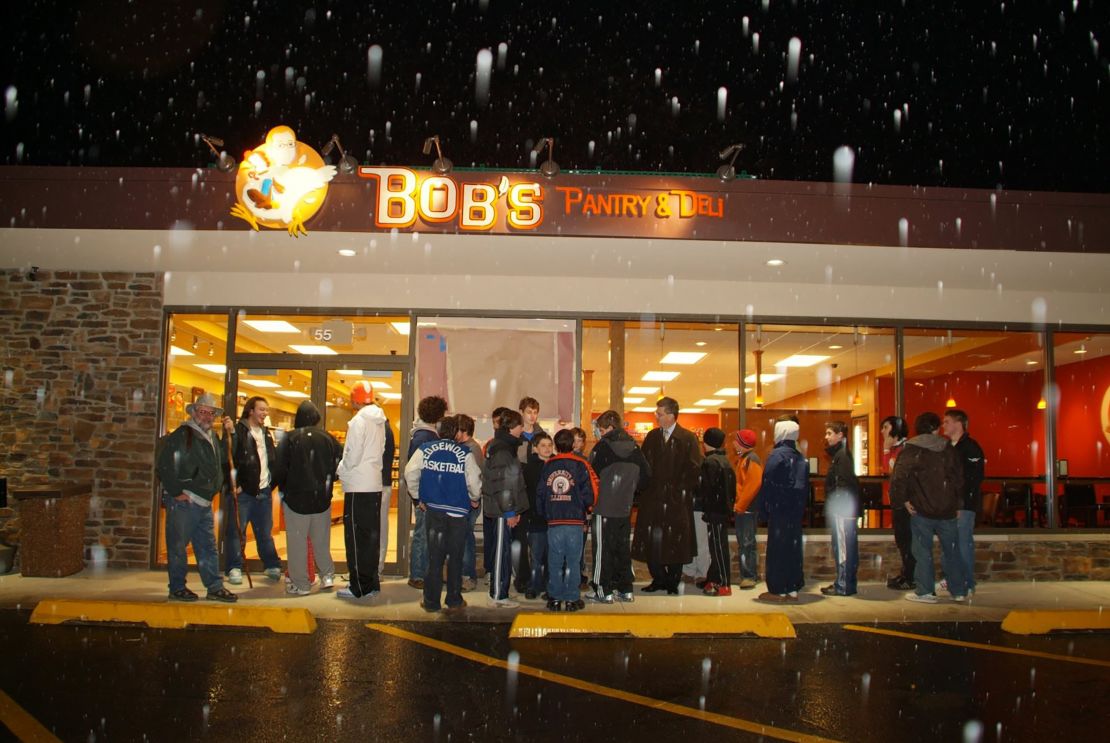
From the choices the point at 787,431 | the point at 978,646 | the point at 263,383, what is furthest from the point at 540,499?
the point at 263,383

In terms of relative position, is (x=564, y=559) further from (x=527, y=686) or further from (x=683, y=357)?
(x=683, y=357)

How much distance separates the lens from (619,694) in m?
5.22

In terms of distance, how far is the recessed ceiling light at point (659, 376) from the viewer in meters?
15.7

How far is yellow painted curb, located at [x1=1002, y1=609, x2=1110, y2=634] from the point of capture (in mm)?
7125

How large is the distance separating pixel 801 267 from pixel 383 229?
4.67 m

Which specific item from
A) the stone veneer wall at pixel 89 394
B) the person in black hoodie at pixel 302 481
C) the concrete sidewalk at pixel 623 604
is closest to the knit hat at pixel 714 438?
the concrete sidewalk at pixel 623 604

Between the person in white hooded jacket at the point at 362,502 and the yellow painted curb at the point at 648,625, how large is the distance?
203cm

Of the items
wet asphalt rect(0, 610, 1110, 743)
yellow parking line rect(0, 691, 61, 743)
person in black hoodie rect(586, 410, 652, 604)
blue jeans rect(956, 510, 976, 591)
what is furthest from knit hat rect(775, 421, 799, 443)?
yellow parking line rect(0, 691, 61, 743)

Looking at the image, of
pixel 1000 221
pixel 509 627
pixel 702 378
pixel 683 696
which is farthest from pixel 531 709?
pixel 702 378

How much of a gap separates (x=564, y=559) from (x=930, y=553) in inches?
145

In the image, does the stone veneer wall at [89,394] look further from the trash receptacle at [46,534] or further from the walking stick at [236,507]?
the walking stick at [236,507]

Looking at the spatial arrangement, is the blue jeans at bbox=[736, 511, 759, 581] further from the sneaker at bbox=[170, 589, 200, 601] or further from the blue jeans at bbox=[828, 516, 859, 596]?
the sneaker at bbox=[170, 589, 200, 601]

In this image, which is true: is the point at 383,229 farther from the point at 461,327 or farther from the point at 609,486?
the point at 609,486

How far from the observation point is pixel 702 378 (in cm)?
1708
